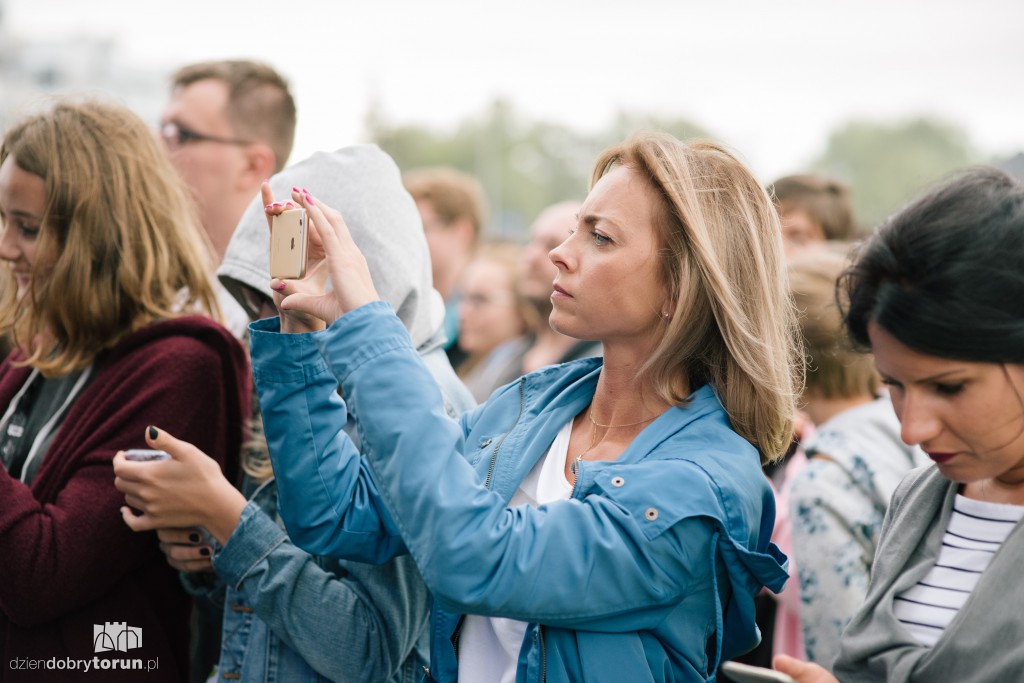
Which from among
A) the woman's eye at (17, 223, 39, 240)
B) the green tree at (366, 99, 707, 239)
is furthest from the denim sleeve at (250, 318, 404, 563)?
the green tree at (366, 99, 707, 239)

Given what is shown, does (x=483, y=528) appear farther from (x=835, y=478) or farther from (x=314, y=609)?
(x=835, y=478)

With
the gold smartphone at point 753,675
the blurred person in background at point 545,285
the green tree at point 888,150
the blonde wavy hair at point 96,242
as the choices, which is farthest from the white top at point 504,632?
the green tree at point 888,150

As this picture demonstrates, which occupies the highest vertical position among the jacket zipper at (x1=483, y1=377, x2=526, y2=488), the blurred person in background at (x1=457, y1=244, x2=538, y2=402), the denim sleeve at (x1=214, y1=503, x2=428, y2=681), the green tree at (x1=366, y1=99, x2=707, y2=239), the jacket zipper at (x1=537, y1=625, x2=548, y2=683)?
the jacket zipper at (x1=483, y1=377, x2=526, y2=488)

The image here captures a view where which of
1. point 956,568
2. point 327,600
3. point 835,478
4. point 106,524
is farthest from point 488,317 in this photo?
point 956,568

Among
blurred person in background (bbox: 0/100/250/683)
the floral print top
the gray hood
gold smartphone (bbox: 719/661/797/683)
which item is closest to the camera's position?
gold smartphone (bbox: 719/661/797/683)

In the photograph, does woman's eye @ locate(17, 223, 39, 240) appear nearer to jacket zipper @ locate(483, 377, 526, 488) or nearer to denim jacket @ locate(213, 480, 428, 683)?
denim jacket @ locate(213, 480, 428, 683)

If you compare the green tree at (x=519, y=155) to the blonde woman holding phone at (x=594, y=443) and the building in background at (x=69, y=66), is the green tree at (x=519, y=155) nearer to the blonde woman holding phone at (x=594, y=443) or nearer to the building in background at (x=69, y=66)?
the building in background at (x=69, y=66)

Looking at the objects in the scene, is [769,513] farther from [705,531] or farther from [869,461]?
[869,461]

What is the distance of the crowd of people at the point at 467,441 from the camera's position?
1.88 m

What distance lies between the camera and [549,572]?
1.89 meters

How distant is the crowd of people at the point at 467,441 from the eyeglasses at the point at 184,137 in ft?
2.84

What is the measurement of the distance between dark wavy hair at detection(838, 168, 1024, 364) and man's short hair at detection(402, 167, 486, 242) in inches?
211

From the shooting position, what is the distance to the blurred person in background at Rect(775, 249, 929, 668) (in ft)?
10.7

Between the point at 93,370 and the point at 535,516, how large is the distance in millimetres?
1494
